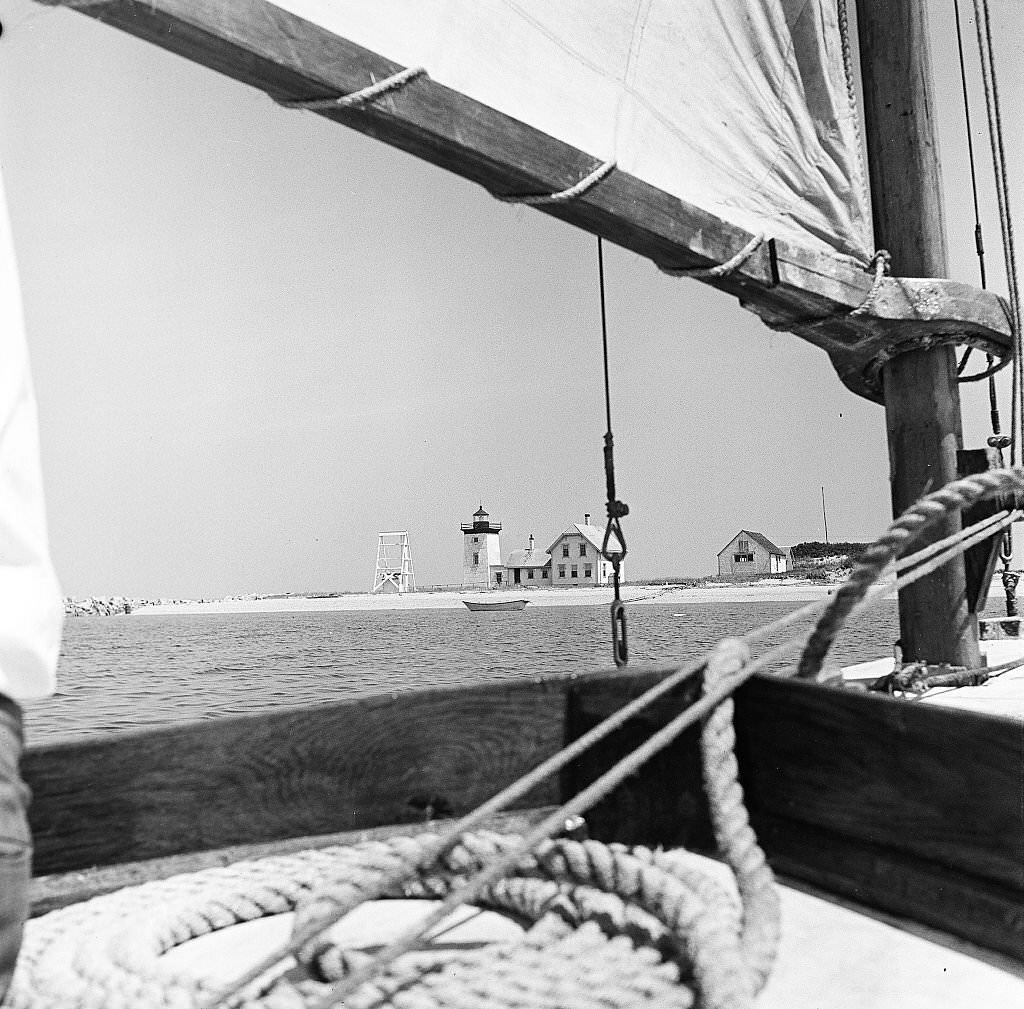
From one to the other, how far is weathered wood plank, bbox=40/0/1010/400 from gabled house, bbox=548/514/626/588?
212 feet

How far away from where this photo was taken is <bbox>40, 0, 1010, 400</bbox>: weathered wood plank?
145cm

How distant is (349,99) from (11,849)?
129 centimetres

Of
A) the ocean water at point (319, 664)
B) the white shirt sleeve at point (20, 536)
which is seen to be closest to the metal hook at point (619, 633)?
the white shirt sleeve at point (20, 536)

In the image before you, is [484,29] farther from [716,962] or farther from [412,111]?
[716,962]

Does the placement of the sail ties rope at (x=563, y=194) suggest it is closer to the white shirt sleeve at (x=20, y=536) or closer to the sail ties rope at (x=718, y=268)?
the sail ties rope at (x=718, y=268)

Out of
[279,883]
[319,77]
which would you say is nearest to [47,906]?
[279,883]

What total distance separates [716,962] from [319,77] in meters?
1.46

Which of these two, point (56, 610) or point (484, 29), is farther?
point (484, 29)

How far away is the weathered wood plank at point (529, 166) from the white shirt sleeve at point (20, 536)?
0.59 metres

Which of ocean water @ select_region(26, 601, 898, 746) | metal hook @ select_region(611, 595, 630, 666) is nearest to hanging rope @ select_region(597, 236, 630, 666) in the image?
metal hook @ select_region(611, 595, 630, 666)

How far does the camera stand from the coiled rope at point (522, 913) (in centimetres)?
110

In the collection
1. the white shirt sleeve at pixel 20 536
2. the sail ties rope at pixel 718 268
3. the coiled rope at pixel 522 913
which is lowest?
the coiled rope at pixel 522 913

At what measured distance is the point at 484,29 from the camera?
1876 millimetres

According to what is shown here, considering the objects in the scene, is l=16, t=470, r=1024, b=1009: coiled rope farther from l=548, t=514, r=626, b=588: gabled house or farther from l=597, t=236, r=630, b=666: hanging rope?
l=548, t=514, r=626, b=588: gabled house
